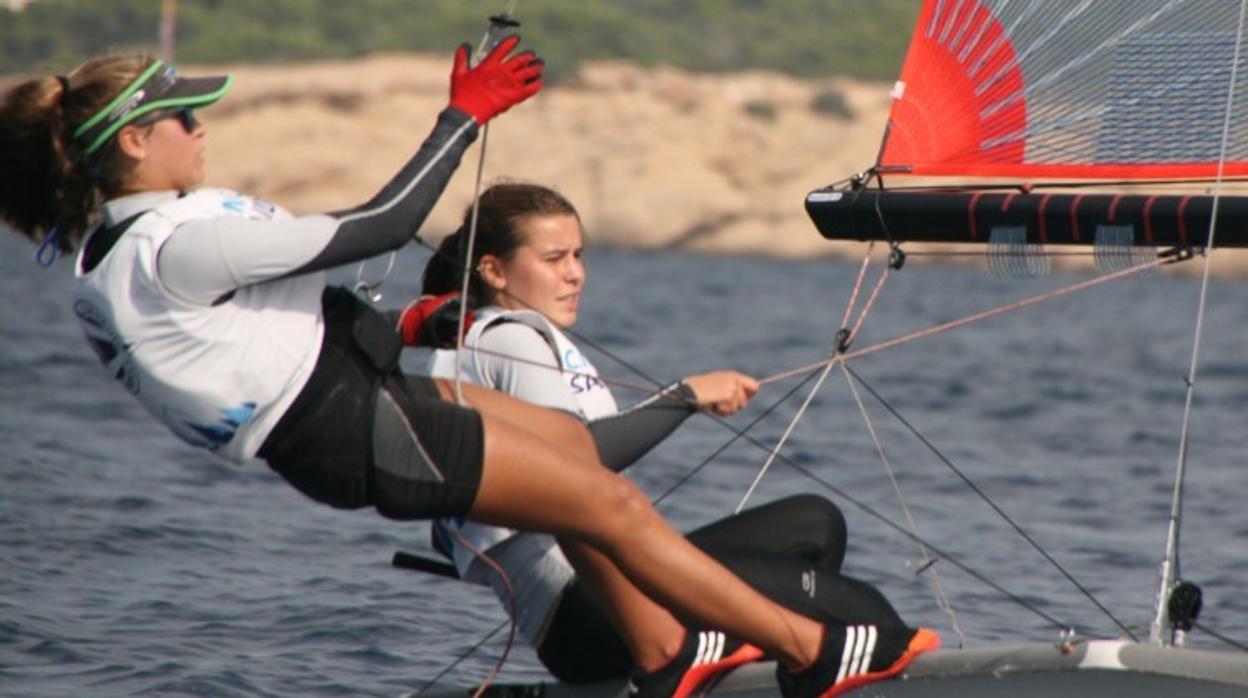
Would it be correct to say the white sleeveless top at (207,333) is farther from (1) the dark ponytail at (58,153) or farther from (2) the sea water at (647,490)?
(2) the sea water at (647,490)

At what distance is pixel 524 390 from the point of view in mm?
3768

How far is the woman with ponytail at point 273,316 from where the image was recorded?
Result: 3287 mm

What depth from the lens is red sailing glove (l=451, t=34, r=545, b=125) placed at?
3459mm

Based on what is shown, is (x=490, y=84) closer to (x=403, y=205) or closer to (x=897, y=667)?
(x=403, y=205)

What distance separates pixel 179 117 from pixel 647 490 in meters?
4.93

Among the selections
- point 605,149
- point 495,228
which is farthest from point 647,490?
point 605,149

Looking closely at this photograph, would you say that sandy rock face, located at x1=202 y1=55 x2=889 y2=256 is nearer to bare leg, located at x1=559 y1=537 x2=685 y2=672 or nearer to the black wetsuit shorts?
bare leg, located at x1=559 y1=537 x2=685 y2=672

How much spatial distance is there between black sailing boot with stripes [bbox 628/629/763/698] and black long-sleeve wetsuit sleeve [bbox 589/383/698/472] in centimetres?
33

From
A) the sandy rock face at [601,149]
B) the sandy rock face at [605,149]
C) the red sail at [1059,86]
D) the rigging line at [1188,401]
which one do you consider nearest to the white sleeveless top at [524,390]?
the rigging line at [1188,401]

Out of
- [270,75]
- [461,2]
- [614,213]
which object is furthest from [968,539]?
[461,2]

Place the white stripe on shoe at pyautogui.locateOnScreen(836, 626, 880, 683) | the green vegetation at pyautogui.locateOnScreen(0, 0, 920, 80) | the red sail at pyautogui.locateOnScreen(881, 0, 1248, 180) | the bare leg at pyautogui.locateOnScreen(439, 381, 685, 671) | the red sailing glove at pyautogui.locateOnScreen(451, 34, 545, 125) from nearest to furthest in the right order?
the red sailing glove at pyautogui.locateOnScreen(451, 34, 545, 125)
the bare leg at pyautogui.locateOnScreen(439, 381, 685, 671)
the white stripe on shoe at pyautogui.locateOnScreen(836, 626, 880, 683)
the red sail at pyautogui.locateOnScreen(881, 0, 1248, 180)
the green vegetation at pyautogui.locateOnScreen(0, 0, 920, 80)

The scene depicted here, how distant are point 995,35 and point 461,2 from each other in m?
58.4

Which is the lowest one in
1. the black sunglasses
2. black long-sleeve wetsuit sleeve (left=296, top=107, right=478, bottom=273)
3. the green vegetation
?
black long-sleeve wetsuit sleeve (left=296, top=107, right=478, bottom=273)

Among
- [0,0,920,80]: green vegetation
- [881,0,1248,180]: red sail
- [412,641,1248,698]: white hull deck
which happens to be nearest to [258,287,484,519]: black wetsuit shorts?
[412,641,1248,698]: white hull deck
